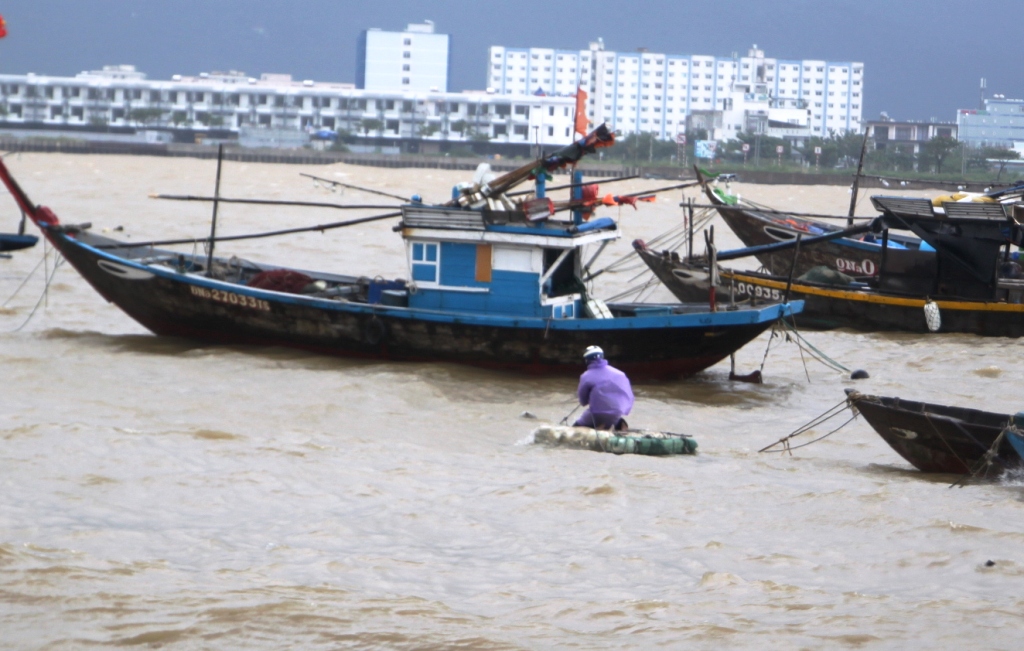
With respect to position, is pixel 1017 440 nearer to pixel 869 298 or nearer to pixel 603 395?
pixel 603 395

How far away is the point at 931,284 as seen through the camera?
1942 centimetres

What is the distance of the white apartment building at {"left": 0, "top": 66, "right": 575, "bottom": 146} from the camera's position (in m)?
108

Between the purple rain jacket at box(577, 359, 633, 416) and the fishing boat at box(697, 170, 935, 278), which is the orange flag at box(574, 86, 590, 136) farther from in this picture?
the fishing boat at box(697, 170, 935, 278)

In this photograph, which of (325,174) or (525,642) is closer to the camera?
(525,642)


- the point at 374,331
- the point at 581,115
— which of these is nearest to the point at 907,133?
the point at 581,115

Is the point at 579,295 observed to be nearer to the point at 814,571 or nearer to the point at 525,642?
the point at 814,571

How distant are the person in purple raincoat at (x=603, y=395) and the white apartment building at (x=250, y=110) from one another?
9697 centimetres

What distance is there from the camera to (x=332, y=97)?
113375 mm

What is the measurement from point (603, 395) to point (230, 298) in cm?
634

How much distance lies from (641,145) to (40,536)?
332 feet

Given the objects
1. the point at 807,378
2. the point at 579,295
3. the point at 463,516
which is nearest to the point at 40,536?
the point at 463,516

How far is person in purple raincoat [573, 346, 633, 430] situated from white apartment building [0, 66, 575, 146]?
3818 inches

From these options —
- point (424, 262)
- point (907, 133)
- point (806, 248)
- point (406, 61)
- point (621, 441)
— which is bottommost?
point (621, 441)

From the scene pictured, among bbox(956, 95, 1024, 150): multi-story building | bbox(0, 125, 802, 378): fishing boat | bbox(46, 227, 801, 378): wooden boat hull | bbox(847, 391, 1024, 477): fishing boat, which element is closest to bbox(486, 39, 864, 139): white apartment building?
bbox(956, 95, 1024, 150): multi-story building
